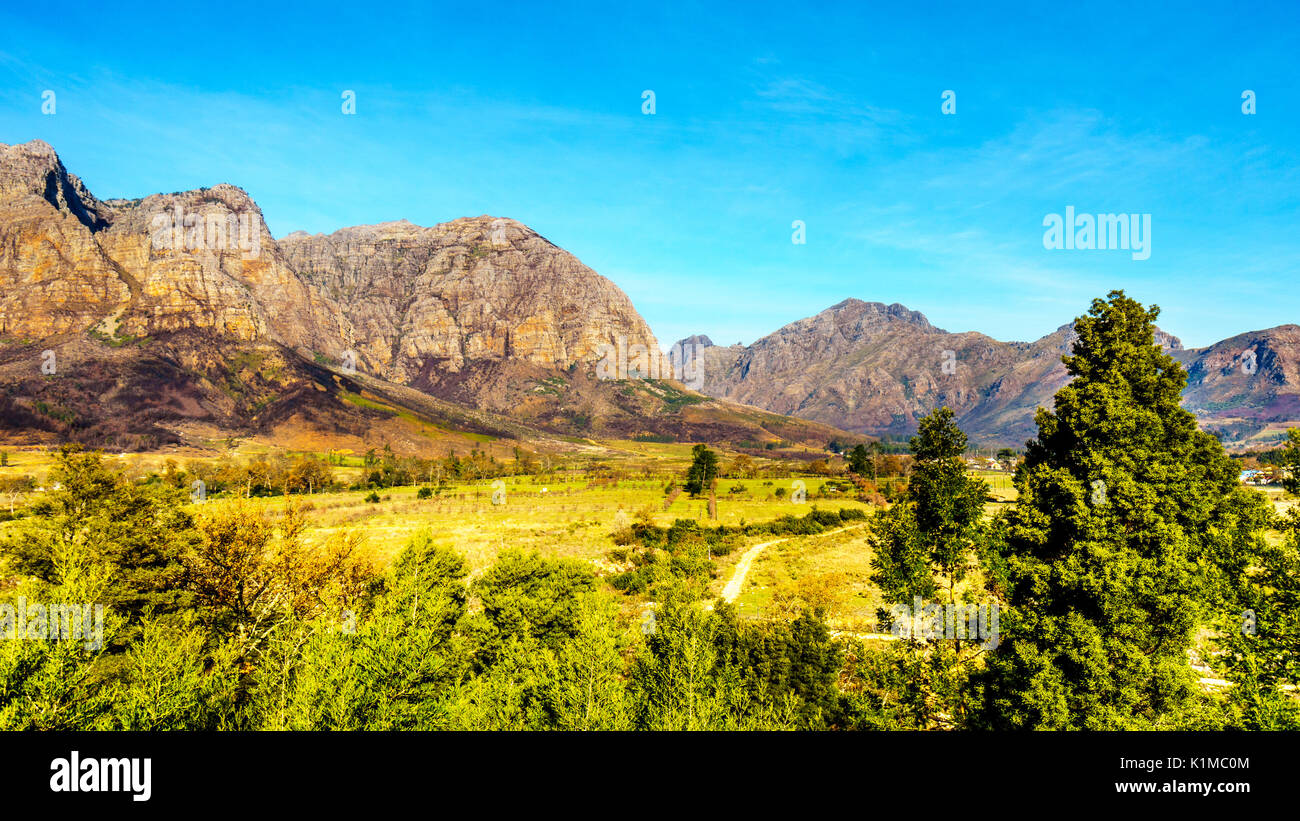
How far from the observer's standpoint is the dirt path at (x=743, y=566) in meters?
58.2

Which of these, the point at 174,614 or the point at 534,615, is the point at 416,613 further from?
the point at 174,614

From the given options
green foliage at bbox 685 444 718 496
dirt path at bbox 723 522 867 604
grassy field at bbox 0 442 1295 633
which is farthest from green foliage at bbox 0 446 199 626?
green foliage at bbox 685 444 718 496

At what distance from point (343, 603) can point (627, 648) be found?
19.1m

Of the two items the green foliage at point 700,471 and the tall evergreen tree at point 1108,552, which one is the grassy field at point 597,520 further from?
the tall evergreen tree at point 1108,552

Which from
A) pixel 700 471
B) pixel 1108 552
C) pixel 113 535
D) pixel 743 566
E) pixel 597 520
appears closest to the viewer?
pixel 1108 552

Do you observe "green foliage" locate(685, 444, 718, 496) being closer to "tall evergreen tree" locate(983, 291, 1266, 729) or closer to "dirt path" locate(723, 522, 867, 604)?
"dirt path" locate(723, 522, 867, 604)

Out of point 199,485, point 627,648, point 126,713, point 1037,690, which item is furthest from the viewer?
point 199,485

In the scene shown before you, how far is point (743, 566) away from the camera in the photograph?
231 ft

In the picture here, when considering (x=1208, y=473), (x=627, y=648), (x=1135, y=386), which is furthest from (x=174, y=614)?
(x=1208, y=473)

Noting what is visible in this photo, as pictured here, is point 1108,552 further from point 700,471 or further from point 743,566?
point 700,471

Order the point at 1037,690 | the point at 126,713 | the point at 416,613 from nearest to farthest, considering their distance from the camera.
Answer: the point at 1037,690, the point at 126,713, the point at 416,613

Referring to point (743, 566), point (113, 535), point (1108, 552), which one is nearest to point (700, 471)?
point (743, 566)

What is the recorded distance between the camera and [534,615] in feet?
118

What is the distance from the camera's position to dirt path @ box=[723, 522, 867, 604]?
5822cm
